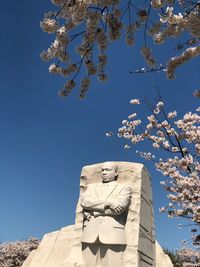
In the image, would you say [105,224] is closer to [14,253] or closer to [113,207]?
[113,207]

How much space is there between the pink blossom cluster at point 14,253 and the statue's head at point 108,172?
1303 centimetres

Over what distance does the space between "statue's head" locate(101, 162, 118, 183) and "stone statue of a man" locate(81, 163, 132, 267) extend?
0.11 meters

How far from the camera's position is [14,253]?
19.2m

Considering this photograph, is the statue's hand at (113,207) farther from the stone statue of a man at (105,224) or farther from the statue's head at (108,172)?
the statue's head at (108,172)

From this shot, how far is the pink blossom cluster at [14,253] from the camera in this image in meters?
18.8

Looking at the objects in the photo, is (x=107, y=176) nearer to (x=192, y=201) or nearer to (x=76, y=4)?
(x=192, y=201)

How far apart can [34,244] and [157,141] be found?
11.9 metres

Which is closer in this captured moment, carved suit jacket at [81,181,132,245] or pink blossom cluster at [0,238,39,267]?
carved suit jacket at [81,181,132,245]

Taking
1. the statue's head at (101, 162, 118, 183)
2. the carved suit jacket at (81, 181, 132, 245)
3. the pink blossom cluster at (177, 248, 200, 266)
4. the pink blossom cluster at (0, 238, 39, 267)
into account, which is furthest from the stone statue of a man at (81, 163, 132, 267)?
the pink blossom cluster at (0, 238, 39, 267)

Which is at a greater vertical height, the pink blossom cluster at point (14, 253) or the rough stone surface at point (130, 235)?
the pink blossom cluster at point (14, 253)

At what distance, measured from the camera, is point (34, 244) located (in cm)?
2033

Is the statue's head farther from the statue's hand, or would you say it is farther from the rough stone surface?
the statue's hand

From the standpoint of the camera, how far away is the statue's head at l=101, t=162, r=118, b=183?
732 centimetres

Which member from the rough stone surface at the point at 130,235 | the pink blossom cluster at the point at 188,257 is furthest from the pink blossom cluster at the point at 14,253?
the rough stone surface at the point at 130,235
